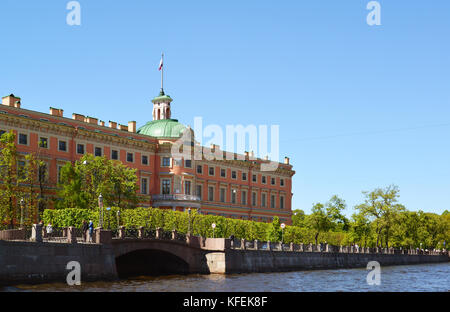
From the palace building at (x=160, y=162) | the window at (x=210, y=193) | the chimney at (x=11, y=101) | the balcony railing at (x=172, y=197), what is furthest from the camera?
the window at (x=210, y=193)

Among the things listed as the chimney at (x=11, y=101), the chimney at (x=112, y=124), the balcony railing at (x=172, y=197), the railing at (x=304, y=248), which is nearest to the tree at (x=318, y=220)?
the railing at (x=304, y=248)

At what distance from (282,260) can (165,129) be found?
30.2 meters

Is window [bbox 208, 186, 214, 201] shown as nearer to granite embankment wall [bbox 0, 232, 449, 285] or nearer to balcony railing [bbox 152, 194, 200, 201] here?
balcony railing [bbox 152, 194, 200, 201]

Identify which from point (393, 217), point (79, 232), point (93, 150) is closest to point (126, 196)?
point (93, 150)

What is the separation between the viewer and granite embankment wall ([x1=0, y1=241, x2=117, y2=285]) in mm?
37625

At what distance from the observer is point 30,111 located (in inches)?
2763

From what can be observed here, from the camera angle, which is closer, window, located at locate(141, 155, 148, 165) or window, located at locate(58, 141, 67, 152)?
window, located at locate(58, 141, 67, 152)

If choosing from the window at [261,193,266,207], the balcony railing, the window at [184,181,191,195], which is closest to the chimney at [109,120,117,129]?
the balcony railing

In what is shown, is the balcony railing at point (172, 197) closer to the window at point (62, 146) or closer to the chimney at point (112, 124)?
the chimney at point (112, 124)

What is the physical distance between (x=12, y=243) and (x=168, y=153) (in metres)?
48.1

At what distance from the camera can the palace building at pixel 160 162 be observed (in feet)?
232

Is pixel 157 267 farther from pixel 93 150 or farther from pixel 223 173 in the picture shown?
pixel 223 173

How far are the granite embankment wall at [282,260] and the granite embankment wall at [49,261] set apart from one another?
13595 mm

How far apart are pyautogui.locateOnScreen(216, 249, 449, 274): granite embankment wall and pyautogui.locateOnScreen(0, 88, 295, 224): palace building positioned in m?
20.0
